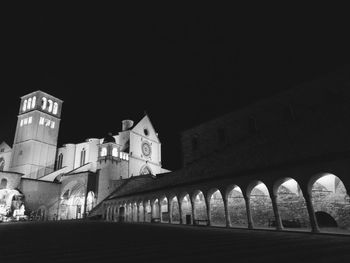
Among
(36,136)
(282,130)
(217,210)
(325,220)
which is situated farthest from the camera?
(36,136)

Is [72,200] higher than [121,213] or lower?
higher

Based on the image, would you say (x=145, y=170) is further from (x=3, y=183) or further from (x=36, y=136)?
(x=36, y=136)

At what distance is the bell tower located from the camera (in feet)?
148

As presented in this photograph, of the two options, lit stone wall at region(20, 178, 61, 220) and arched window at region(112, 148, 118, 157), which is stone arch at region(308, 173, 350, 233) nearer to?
arched window at region(112, 148, 118, 157)

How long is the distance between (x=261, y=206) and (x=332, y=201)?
4888mm

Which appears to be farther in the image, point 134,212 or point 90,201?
point 90,201

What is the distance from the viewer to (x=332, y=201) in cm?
1448

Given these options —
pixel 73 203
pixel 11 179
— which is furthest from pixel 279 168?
pixel 11 179

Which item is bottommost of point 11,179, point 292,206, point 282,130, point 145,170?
point 292,206

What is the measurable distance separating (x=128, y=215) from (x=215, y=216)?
13.1 meters

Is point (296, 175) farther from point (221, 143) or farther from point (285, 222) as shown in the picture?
point (221, 143)

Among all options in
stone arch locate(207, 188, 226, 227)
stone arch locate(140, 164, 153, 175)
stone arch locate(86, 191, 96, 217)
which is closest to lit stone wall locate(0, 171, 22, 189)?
stone arch locate(86, 191, 96, 217)

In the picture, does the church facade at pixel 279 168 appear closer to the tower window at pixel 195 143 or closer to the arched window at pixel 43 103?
the tower window at pixel 195 143

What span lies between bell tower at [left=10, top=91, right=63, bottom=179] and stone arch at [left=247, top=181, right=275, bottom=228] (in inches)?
1642
